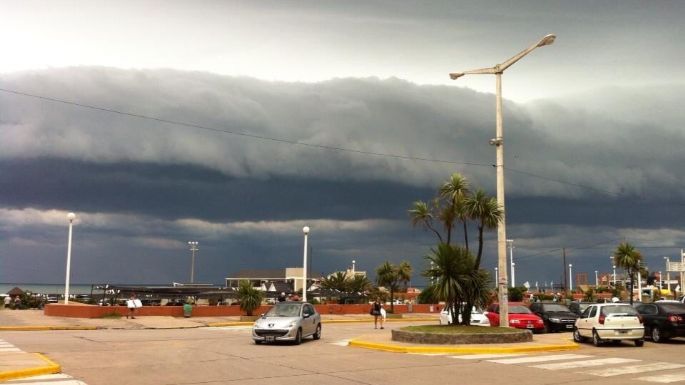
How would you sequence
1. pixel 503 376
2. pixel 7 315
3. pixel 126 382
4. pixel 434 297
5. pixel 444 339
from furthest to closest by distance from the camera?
pixel 7 315
pixel 434 297
pixel 444 339
pixel 503 376
pixel 126 382

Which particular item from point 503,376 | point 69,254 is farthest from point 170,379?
point 69,254

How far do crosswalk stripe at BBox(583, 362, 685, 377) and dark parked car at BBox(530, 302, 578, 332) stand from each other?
13980 millimetres

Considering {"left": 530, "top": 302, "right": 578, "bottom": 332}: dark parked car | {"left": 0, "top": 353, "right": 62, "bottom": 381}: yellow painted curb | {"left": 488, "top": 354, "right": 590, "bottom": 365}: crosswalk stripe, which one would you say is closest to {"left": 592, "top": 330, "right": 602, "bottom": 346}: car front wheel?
{"left": 488, "top": 354, "right": 590, "bottom": 365}: crosswalk stripe

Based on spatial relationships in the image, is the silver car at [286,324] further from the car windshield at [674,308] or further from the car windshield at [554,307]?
the car windshield at [674,308]

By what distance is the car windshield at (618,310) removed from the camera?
22672 millimetres

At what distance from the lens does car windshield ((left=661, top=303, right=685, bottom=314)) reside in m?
25.0

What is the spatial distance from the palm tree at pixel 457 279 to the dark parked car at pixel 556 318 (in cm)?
929

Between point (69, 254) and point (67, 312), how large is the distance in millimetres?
3385

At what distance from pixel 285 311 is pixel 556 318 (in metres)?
14.5

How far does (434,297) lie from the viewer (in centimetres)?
2325

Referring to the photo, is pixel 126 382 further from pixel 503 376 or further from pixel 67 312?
pixel 67 312

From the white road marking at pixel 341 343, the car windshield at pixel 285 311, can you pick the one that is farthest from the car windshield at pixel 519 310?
the car windshield at pixel 285 311

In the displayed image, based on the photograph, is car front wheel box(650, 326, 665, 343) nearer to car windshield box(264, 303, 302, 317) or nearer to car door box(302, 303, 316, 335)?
car door box(302, 303, 316, 335)

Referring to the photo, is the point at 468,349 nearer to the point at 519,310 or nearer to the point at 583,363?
the point at 583,363
